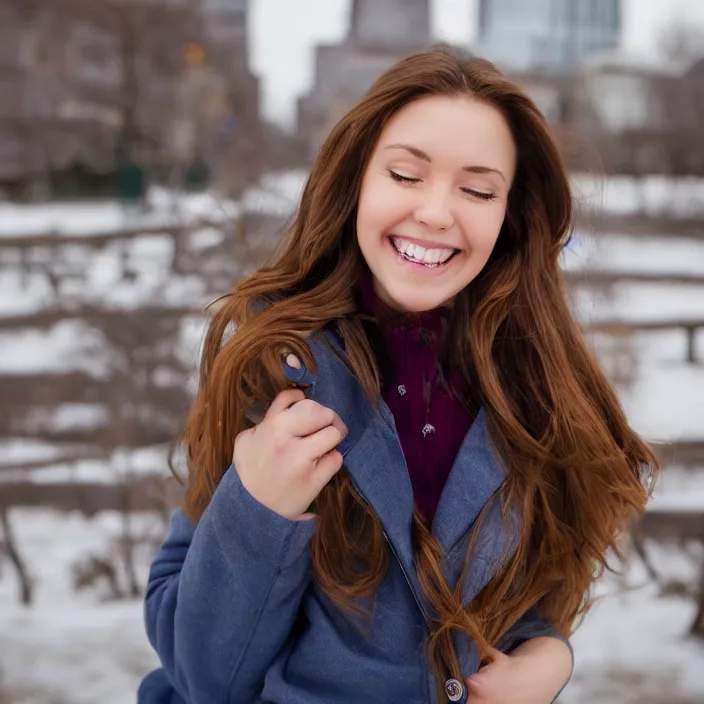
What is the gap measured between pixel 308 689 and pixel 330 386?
0.29 m

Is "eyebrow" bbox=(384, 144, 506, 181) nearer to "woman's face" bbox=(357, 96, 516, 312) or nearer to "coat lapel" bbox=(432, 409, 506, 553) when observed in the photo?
"woman's face" bbox=(357, 96, 516, 312)

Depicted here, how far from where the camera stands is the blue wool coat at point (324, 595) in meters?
0.72

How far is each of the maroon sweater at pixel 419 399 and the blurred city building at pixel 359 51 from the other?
75cm

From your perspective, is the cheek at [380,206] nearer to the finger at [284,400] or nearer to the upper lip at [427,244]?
the upper lip at [427,244]

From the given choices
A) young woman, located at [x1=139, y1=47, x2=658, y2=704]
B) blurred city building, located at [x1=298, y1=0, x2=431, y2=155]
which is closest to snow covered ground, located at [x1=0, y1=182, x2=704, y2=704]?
blurred city building, located at [x1=298, y1=0, x2=431, y2=155]

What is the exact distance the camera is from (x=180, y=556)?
0.86 m

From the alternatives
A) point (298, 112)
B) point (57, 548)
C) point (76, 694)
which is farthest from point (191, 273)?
point (76, 694)

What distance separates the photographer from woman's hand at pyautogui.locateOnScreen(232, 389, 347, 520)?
27.4 inches

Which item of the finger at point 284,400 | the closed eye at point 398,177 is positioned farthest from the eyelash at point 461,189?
the finger at point 284,400

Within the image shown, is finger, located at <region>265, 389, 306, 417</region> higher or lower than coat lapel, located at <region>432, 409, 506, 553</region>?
higher

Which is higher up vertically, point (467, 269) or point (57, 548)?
point (467, 269)

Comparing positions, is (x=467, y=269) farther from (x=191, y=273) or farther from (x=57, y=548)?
(x=57, y=548)

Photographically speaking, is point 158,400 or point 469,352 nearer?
point 469,352

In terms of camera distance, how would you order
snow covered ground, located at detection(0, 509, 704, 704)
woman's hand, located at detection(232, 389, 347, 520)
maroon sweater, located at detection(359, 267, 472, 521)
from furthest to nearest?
snow covered ground, located at detection(0, 509, 704, 704) → maroon sweater, located at detection(359, 267, 472, 521) → woman's hand, located at detection(232, 389, 347, 520)
